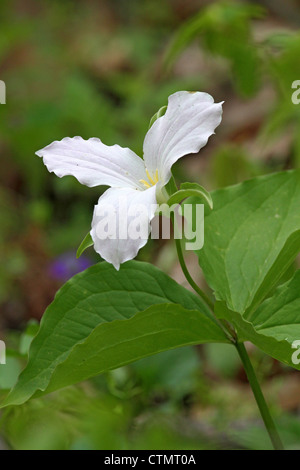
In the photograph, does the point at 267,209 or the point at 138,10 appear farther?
the point at 138,10

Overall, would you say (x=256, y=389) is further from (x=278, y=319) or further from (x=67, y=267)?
(x=67, y=267)

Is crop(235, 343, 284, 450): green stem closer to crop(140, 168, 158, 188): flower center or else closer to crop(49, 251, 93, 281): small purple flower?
crop(140, 168, 158, 188): flower center

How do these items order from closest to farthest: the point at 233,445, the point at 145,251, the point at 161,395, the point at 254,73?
the point at 233,445
the point at 161,395
the point at 254,73
the point at 145,251

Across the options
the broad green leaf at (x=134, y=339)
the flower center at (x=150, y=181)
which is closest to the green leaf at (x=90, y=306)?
the broad green leaf at (x=134, y=339)

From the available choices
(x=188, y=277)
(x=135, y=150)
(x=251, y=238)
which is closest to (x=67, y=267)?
(x=135, y=150)

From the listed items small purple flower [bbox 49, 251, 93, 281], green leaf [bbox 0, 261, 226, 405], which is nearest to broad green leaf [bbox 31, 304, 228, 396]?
green leaf [bbox 0, 261, 226, 405]

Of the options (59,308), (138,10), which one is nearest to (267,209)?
(59,308)
